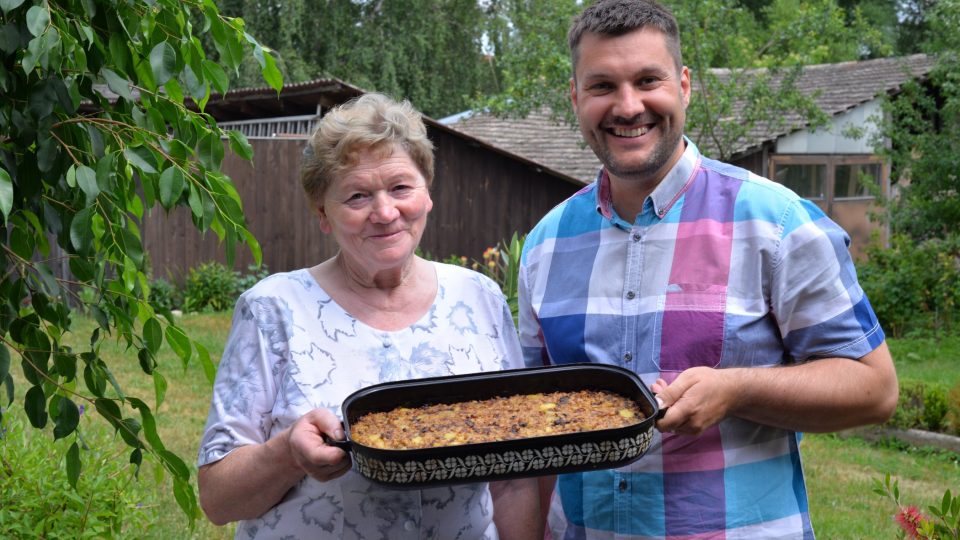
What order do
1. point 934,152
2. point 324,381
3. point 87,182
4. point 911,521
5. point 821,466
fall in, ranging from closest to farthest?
point 87,182 < point 324,381 < point 911,521 < point 821,466 < point 934,152

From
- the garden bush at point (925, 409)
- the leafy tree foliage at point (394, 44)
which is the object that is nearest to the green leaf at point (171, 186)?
the garden bush at point (925, 409)

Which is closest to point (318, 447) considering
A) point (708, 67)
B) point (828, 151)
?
point (708, 67)

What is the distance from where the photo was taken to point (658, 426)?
6.67ft

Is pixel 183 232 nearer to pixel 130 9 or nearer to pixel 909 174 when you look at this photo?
pixel 909 174

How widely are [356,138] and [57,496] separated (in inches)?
78.2

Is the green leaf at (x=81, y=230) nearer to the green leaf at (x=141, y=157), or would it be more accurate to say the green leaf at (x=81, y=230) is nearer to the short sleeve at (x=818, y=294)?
the green leaf at (x=141, y=157)

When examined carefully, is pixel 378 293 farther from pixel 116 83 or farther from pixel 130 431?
pixel 116 83

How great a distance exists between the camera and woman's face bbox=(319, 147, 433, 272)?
2.38 m

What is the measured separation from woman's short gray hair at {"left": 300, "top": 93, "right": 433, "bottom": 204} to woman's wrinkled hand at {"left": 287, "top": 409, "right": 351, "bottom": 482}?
25.1 inches

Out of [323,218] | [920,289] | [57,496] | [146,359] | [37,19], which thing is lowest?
[920,289]

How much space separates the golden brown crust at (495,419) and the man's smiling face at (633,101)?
56cm

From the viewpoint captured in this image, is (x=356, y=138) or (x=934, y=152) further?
(x=934, y=152)

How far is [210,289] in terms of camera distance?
13.2 meters

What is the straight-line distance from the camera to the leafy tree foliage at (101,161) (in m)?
2.02
